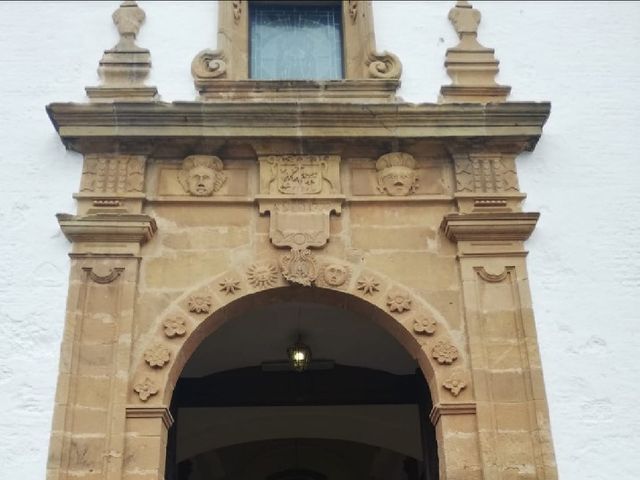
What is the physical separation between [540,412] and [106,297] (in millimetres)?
2755

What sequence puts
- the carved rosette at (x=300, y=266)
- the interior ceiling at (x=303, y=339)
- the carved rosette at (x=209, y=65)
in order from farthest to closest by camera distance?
the interior ceiling at (x=303, y=339) < the carved rosette at (x=209, y=65) < the carved rosette at (x=300, y=266)

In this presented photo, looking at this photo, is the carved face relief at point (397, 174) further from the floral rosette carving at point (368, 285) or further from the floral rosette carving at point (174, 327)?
the floral rosette carving at point (174, 327)

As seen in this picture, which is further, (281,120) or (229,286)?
(281,120)

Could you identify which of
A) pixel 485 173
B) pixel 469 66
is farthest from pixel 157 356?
pixel 469 66

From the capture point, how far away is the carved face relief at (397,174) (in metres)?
6.41

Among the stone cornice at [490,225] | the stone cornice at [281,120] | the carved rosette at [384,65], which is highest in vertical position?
the carved rosette at [384,65]

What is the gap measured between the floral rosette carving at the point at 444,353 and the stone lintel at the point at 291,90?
72.2 inches

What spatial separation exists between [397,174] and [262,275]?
3.82 ft

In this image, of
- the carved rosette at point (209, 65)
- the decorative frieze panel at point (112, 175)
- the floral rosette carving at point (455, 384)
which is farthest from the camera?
the carved rosette at point (209, 65)

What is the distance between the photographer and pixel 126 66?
6.77 metres

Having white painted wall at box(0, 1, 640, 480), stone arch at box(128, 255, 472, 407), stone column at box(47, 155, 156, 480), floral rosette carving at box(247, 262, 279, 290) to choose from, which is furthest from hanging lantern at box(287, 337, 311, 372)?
white painted wall at box(0, 1, 640, 480)

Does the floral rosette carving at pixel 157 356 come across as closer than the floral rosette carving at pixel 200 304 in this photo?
Yes

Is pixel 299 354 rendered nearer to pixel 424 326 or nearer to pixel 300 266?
pixel 300 266

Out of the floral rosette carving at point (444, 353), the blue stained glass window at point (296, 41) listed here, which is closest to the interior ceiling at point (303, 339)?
the floral rosette carving at point (444, 353)
